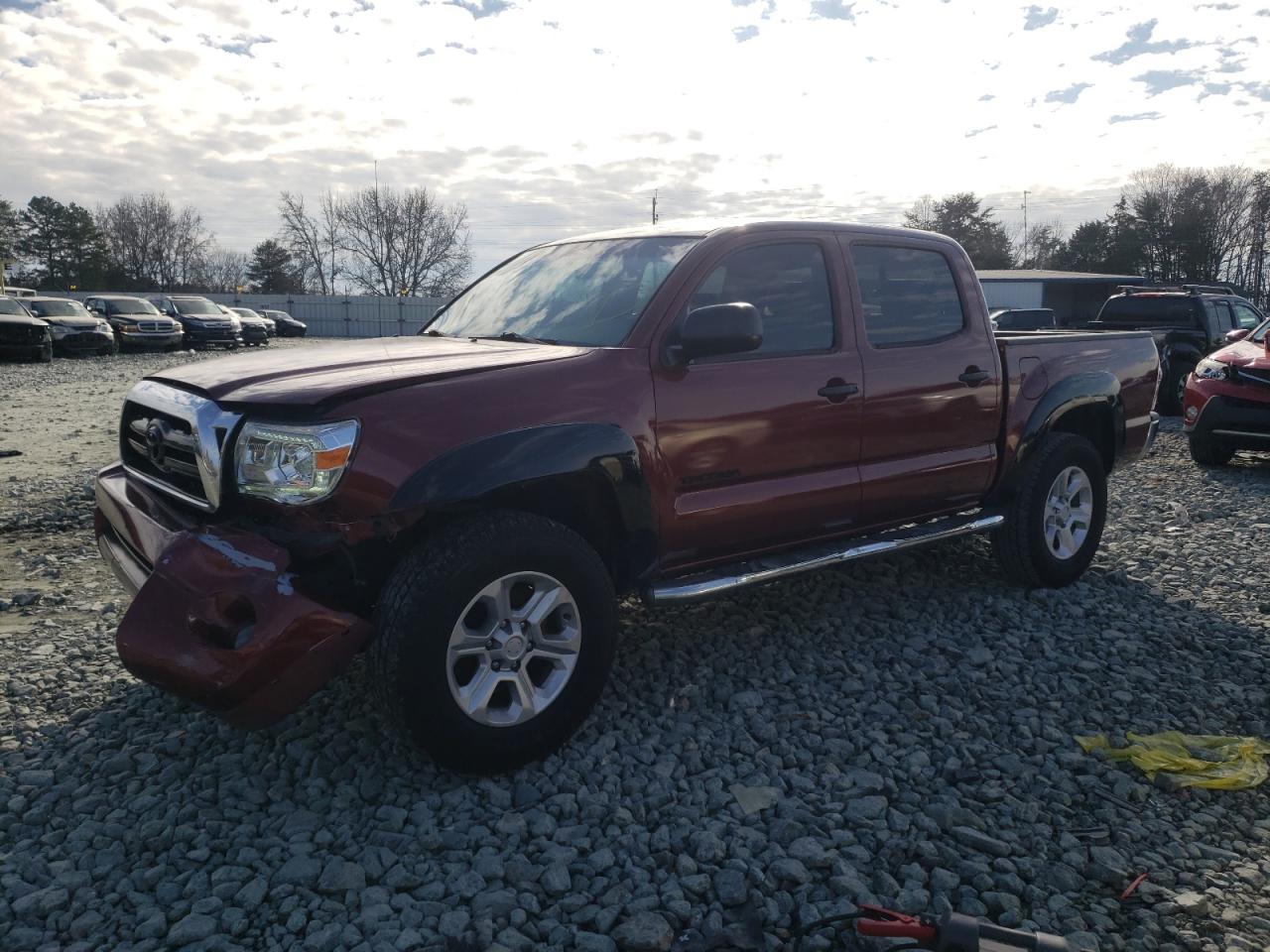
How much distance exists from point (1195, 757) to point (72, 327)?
1047 inches

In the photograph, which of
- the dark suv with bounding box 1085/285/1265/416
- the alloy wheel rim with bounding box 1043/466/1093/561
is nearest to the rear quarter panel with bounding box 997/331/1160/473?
the alloy wheel rim with bounding box 1043/466/1093/561

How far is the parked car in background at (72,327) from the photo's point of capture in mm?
23578

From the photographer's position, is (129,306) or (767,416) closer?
(767,416)

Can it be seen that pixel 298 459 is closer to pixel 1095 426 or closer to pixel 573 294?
pixel 573 294

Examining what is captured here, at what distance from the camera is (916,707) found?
3.78m

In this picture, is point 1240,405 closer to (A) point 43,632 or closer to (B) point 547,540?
(B) point 547,540

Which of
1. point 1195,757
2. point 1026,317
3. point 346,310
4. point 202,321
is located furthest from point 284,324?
point 1195,757

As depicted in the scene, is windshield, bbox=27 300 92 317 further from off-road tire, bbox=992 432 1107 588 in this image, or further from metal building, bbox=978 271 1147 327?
metal building, bbox=978 271 1147 327

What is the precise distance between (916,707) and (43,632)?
3935 mm

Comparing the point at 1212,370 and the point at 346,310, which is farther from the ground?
the point at 346,310

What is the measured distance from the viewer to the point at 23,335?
21.1m

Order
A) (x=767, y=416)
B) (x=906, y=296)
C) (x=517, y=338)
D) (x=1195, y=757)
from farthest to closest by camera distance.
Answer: (x=906, y=296)
(x=517, y=338)
(x=767, y=416)
(x=1195, y=757)

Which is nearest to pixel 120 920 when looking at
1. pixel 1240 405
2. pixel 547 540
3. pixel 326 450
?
pixel 326 450

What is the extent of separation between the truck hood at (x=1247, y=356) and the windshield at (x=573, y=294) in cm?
718
